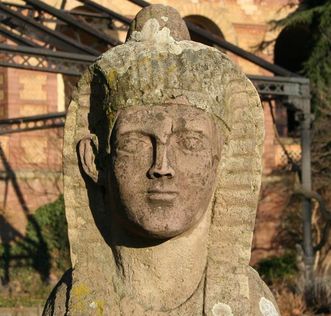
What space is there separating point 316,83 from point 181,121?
1638cm

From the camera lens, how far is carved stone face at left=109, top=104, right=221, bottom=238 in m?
3.11

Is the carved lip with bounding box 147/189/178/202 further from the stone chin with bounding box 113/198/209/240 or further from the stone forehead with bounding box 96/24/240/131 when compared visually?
the stone forehead with bounding box 96/24/240/131

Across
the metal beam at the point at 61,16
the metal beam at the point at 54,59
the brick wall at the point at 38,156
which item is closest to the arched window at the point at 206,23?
the brick wall at the point at 38,156

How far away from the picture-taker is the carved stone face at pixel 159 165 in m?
3.11

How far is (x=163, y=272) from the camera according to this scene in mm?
3240

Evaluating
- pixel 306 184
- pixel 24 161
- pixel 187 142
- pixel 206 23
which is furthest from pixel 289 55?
pixel 187 142

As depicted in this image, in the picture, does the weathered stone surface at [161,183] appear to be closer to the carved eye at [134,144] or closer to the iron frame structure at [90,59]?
the carved eye at [134,144]

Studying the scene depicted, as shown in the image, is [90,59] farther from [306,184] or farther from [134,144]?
[134,144]

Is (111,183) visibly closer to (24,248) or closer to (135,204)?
(135,204)

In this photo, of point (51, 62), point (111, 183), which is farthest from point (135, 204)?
point (51, 62)

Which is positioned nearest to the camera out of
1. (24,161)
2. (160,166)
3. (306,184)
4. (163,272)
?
(160,166)

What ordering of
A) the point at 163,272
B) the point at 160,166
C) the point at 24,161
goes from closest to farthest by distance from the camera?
the point at 160,166
the point at 163,272
the point at 24,161

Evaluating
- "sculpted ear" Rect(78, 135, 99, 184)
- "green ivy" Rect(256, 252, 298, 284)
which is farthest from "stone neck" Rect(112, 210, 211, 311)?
"green ivy" Rect(256, 252, 298, 284)

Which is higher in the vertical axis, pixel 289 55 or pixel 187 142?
pixel 289 55
